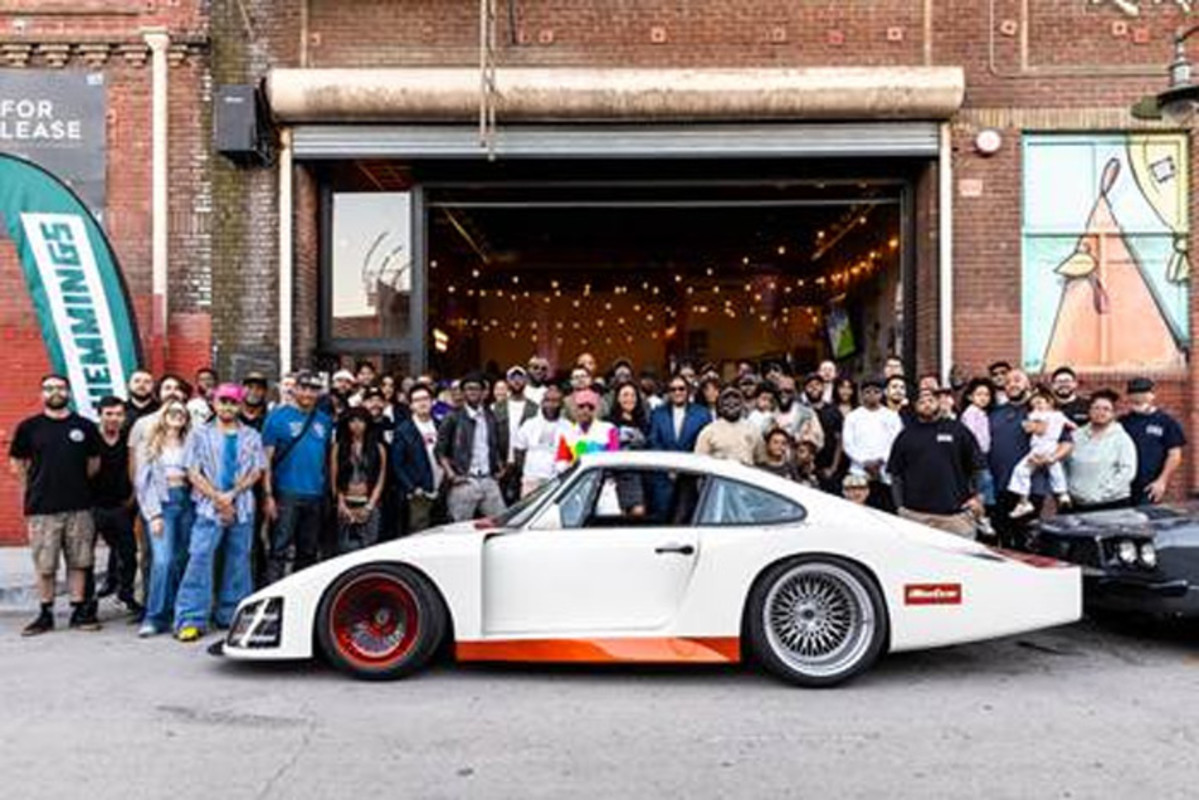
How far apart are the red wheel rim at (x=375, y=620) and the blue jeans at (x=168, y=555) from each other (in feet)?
7.18

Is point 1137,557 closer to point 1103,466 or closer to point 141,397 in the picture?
point 1103,466

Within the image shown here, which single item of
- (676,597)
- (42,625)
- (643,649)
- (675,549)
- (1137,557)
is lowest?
(42,625)

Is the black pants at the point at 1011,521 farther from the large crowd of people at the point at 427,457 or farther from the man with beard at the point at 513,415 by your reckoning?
the man with beard at the point at 513,415

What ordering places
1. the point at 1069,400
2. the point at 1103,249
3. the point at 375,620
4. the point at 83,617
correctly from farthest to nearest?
the point at 1103,249 → the point at 1069,400 → the point at 83,617 → the point at 375,620

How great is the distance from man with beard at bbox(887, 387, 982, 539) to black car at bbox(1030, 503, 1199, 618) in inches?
25.4

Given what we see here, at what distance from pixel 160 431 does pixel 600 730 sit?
4.36 m

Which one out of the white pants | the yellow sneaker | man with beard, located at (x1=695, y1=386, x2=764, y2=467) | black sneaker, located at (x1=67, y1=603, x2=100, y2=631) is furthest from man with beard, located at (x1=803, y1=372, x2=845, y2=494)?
black sneaker, located at (x1=67, y1=603, x2=100, y2=631)

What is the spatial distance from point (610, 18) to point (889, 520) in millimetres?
7771

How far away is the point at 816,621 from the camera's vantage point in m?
6.58

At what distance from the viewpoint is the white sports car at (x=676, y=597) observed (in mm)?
6512

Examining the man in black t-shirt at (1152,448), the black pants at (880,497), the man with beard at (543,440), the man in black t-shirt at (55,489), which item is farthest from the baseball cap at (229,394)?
the man in black t-shirt at (1152,448)

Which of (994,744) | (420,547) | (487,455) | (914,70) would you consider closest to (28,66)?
(487,455)

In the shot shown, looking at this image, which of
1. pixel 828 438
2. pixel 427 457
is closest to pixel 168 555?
pixel 427 457

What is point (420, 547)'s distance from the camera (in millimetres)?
6676
